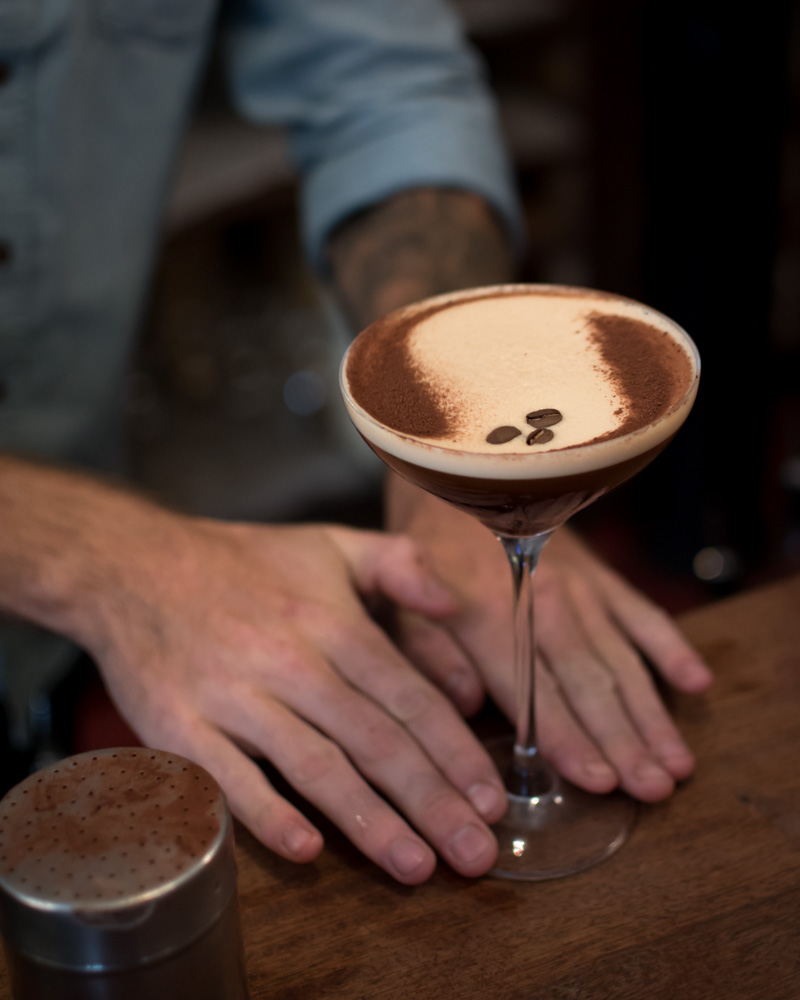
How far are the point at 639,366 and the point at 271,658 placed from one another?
42cm

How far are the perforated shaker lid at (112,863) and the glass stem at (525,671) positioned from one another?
1.10 feet

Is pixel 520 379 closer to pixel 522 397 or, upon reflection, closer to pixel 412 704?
pixel 522 397

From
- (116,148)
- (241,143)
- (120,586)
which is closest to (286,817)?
(120,586)

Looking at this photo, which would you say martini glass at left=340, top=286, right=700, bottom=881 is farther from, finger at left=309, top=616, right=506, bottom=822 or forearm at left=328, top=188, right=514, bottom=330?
forearm at left=328, top=188, right=514, bottom=330

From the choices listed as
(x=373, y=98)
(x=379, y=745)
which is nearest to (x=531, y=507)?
(x=379, y=745)

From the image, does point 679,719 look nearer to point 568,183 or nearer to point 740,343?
point 740,343

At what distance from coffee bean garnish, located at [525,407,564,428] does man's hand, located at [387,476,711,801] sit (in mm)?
330

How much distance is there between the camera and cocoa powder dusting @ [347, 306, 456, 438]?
797 mm

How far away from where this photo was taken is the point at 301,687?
3.14 feet

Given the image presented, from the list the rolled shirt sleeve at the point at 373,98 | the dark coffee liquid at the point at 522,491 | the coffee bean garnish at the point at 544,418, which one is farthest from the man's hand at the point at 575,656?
the rolled shirt sleeve at the point at 373,98

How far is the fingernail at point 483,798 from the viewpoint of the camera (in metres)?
0.90

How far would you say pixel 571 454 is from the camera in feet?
2.39

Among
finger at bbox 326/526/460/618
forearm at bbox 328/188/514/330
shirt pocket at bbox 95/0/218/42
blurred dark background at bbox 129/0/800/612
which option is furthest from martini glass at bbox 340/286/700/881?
blurred dark background at bbox 129/0/800/612

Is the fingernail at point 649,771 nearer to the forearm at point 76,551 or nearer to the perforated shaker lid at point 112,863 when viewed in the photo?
the perforated shaker lid at point 112,863
